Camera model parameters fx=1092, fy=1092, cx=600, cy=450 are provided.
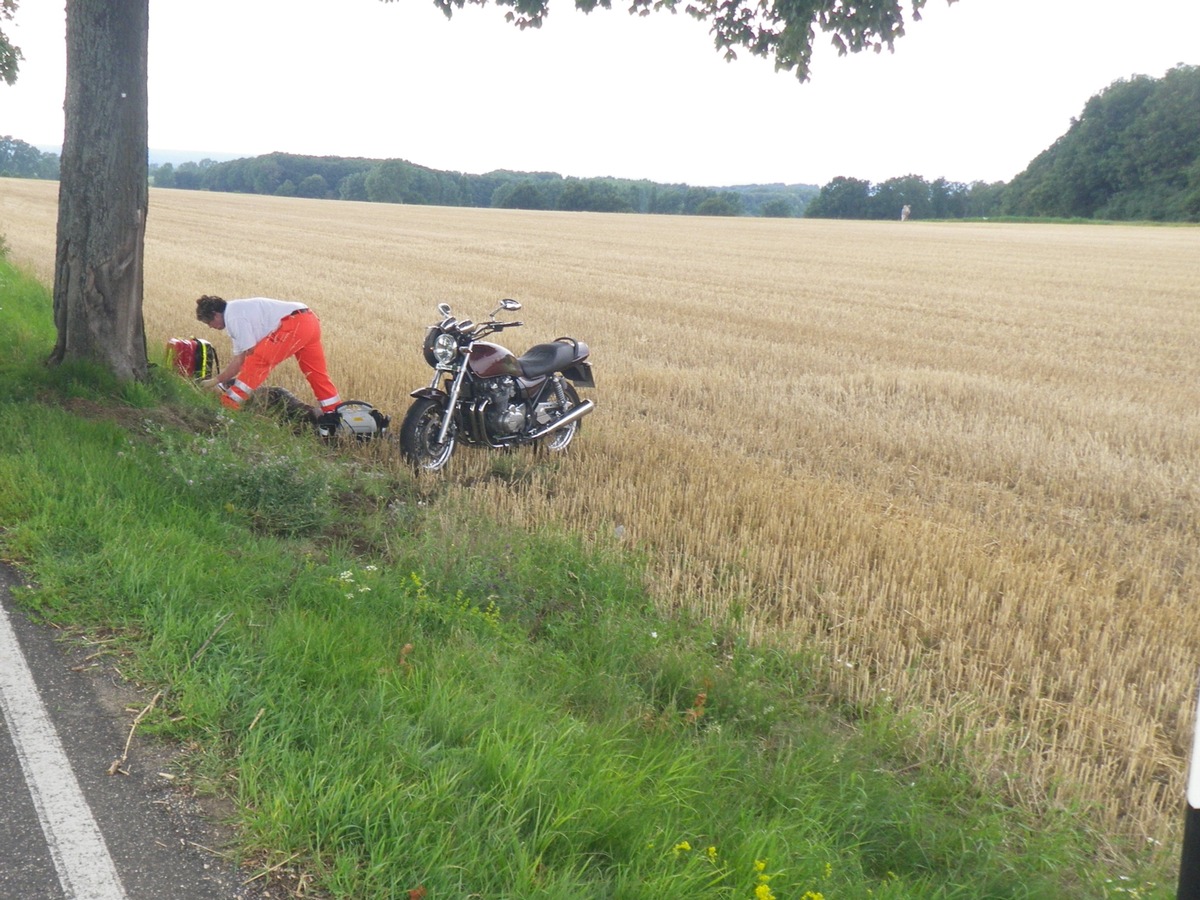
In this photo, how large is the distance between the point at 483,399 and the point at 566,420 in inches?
29.8

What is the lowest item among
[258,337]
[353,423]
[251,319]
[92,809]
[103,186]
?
[92,809]

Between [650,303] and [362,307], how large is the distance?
215 inches

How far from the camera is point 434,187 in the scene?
100438 millimetres

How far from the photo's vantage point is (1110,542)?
7.07 m

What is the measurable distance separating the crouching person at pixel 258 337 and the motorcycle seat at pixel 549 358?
1.57 meters

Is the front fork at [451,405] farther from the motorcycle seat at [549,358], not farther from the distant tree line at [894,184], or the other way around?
the distant tree line at [894,184]

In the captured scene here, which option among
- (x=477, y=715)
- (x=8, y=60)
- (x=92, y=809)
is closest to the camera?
(x=92, y=809)

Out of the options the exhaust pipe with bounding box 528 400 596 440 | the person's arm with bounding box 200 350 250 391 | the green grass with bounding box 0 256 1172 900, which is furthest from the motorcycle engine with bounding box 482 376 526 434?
the person's arm with bounding box 200 350 250 391

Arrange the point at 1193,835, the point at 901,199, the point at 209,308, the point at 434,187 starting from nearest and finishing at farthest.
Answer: the point at 1193,835 < the point at 209,308 < the point at 901,199 < the point at 434,187

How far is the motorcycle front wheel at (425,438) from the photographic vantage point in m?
7.69

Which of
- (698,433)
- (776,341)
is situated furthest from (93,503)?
(776,341)

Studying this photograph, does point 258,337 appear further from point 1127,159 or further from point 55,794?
point 1127,159

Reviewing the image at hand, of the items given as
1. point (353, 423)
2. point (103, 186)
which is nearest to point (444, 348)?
point (353, 423)

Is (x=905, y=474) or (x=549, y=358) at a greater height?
(x=549, y=358)
